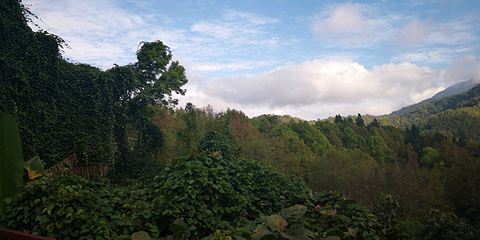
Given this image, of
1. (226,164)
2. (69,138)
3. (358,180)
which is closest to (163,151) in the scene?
(69,138)

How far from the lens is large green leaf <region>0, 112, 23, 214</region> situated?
406cm

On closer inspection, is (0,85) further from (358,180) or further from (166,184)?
(358,180)

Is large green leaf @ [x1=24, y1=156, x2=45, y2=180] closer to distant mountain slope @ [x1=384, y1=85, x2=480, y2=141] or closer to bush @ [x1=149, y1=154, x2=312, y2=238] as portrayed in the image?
bush @ [x1=149, y1=154, x2=312, y2=238]

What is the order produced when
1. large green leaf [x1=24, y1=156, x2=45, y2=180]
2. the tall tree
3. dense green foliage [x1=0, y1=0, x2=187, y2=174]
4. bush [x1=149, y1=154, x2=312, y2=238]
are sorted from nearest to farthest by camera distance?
bush [x1=149, y1=154, x2=312, y2=238] → large green leaf [x1=24, y1=156, x2=45, y2=180] → dense green foliage [x1=0, y1=0, x2=187, y2=174] → the tall tree

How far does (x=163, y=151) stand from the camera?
721 inches

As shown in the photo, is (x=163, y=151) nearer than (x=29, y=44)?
No

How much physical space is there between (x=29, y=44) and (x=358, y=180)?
22.9 m

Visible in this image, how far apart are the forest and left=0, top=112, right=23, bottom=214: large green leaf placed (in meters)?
0.03

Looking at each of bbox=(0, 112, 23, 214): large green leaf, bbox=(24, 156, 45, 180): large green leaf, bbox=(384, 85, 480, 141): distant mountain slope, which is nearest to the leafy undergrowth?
bbox=(0, 112, 23, 214): large green leaf

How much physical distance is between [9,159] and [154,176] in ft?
11.7

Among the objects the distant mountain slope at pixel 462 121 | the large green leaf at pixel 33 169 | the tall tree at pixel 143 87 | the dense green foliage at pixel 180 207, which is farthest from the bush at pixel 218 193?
the distant mountain slope at pixel 462 121

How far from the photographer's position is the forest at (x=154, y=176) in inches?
130

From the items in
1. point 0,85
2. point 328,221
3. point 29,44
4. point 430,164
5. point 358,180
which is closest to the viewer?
point 328,221

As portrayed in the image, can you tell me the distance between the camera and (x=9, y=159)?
4.15 m
